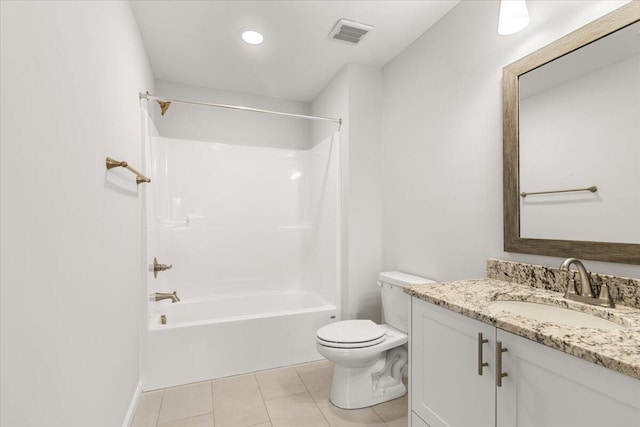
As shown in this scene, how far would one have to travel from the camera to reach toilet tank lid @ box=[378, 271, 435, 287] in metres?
2.12

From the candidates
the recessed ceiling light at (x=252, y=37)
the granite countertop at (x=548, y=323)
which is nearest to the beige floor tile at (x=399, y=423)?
the granite countertop at (x=548, y=323)

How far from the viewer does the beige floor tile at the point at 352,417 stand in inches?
71.6

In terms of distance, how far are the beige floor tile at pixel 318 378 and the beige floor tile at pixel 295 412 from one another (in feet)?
0.19

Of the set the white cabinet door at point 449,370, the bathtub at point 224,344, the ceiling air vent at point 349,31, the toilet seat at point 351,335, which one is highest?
the ceiling air vent at point 349,31

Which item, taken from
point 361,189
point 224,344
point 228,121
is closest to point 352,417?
point 224,344

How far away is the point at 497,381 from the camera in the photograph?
1022mm

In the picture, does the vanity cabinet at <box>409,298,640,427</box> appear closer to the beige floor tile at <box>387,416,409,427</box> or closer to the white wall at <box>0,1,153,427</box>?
the beige floor tile at <box>387,416,409,427</box>

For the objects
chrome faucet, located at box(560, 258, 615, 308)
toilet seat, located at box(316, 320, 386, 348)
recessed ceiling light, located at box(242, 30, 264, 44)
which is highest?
recessed ceiling light, located at box(242, 30, 264, 44)

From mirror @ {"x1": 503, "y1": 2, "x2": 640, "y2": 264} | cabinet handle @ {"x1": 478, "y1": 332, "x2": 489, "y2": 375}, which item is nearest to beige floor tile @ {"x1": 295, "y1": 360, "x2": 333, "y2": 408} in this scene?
cabinet handle @ {"x1": 478, "y1": 332, "x2": 489, "y2": 375}

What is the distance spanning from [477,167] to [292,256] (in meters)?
2.24

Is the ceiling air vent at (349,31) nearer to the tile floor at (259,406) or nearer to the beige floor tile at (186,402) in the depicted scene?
the tile floor at (259,406)

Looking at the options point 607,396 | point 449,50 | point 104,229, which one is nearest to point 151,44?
point 104,229

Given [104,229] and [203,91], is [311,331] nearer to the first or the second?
[104,229]

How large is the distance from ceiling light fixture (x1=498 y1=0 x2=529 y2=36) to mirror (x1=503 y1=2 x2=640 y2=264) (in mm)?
167
